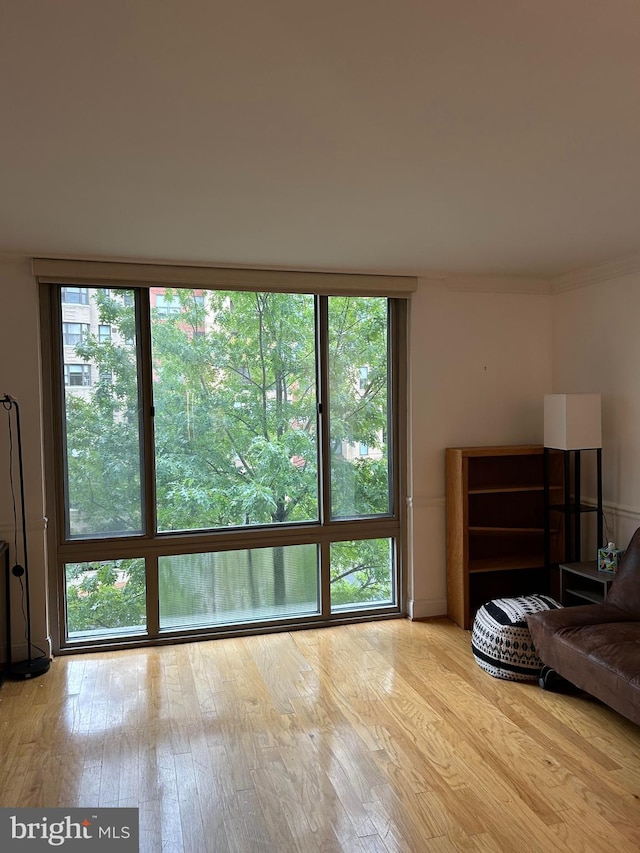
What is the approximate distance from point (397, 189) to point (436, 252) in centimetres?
123

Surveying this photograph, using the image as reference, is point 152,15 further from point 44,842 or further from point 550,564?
point 550,564

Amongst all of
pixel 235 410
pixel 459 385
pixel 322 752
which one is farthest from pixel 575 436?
pixel 322 752

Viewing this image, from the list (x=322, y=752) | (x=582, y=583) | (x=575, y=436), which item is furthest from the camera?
(x=582, y=583)

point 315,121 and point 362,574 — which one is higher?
point 315,121

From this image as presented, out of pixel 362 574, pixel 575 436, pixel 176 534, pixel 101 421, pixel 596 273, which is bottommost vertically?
pixel 362 574

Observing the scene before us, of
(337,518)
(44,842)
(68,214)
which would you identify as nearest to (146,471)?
(337,518)

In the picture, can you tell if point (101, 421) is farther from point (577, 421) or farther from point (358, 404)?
point (577, 421)

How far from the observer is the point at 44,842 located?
2.18 meters

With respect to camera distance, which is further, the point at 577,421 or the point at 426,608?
the point at 426,608

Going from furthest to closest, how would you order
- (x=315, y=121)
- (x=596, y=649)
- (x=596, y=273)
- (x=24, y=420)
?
(x=596, y=273) → (x=24, y=420) → (x=596, y=649) → (x=315, y=121)

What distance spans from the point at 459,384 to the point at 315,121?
2.87 meters

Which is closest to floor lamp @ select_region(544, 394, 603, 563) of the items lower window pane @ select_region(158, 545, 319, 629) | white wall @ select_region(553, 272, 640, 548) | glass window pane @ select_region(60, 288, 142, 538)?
white wall @ select_region(553, 272, 640, 548)

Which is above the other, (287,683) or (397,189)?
(397,189)

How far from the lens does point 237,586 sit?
4.30 metres
